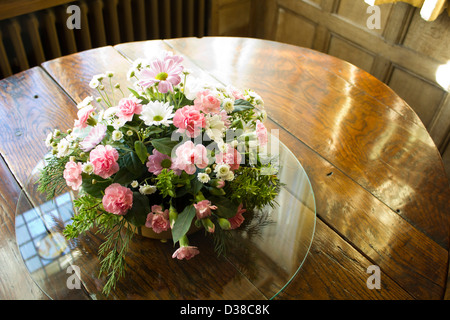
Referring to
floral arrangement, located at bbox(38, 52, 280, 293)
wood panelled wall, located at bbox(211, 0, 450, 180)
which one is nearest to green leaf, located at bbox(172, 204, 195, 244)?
floral arrangement, located at bbox(38, 52, 280, 293)

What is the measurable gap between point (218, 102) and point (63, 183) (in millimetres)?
437

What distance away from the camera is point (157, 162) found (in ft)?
2.52

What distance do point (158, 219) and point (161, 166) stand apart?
0.11m

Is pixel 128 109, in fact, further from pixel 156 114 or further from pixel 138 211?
pixel 138 211

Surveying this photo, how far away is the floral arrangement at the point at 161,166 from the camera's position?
29.4 inches

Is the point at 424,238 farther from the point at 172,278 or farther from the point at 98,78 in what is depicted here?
the point at 98,78

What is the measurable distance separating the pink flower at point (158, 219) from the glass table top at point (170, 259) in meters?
0.10

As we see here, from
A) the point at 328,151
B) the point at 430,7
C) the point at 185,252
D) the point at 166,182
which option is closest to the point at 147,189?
the point at 166,182

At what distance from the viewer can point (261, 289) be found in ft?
2.60

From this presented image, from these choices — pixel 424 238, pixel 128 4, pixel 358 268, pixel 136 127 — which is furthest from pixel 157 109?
pixel 128 4

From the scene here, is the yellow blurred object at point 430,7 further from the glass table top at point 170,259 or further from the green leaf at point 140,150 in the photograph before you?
the green leaf at point 140,150

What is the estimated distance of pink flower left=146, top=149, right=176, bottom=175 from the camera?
2.50ft

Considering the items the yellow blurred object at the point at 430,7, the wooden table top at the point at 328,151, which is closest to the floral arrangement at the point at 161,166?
the wooden table top at the point at 328,151

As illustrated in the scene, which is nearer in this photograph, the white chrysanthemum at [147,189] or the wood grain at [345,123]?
the white chrysanthemum at [147,189]
